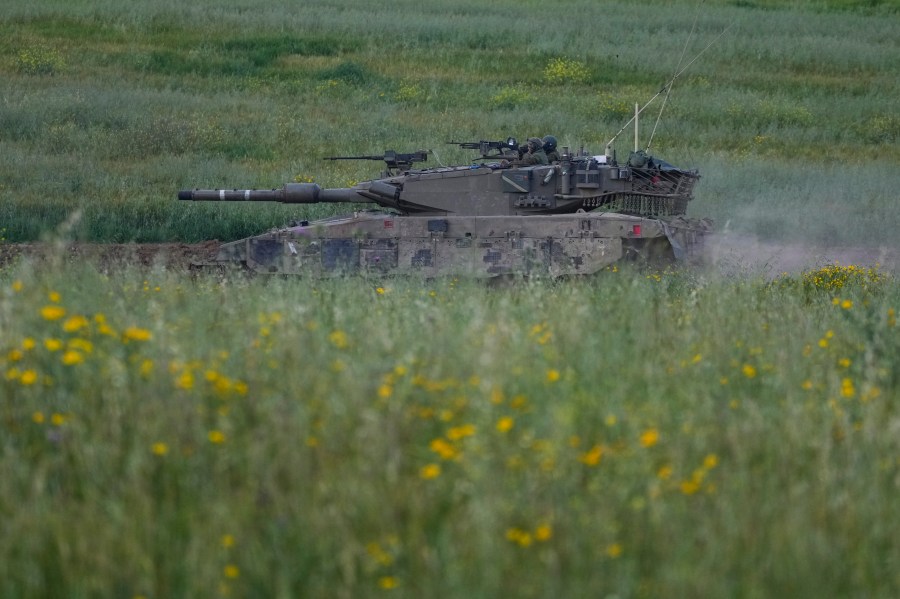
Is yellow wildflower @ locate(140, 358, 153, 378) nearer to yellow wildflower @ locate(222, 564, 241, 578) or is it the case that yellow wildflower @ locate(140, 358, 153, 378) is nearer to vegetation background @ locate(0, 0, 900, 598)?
vegetation background @ locate(0, 0, 900, 598)

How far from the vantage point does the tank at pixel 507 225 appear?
53.7ft

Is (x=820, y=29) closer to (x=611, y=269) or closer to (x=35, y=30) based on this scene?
(x=35, y=30)

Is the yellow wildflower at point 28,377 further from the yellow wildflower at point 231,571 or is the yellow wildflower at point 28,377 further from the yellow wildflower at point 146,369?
the yellow wildflower at point 231,571

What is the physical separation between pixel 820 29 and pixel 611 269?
32.9 metres

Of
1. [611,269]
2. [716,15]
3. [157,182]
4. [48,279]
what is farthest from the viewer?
[716,15]

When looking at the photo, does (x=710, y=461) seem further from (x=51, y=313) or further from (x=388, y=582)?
(x=51, y=313)

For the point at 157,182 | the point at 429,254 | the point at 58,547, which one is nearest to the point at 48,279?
the point at 58,547

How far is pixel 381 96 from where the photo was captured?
34.8m

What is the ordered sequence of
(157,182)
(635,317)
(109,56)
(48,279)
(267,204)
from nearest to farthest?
(48,279)
(635,317)
(267,204)
(157,182)
(109,56)

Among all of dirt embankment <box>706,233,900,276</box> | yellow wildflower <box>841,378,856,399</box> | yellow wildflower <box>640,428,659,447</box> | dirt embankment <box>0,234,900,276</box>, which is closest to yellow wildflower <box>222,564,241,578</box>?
yellow wildflower <box>640,428,659,447</box>

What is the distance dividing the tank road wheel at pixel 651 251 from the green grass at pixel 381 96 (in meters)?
6.44

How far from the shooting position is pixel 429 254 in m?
16.6

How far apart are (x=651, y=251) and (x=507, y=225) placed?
1.89m

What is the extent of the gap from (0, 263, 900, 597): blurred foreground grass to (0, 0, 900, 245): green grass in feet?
52.1
